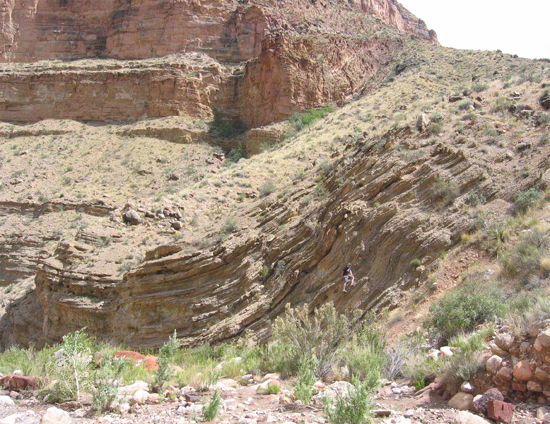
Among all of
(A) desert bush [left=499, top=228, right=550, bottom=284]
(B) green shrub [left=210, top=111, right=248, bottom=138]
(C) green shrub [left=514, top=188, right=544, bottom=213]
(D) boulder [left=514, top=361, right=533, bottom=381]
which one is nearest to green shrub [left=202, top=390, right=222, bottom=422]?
(D) boulder [left=514, top=361, right=533, bottom=381]

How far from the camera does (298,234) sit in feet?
45.0

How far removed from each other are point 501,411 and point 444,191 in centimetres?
666

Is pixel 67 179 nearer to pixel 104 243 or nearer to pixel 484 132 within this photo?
pixel 104 243

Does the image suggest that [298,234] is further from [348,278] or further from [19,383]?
[19,383]

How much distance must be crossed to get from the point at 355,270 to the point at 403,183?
7.61 feet

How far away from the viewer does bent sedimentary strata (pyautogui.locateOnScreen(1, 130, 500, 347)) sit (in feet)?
34.1

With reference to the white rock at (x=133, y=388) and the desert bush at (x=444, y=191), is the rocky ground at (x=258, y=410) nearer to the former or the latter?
the white rock at (x=133, y=388)

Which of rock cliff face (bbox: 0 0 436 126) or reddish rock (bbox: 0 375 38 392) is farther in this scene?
rock cliff face (bbox: 0 0 436 126)

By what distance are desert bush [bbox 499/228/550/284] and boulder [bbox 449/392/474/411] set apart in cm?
273

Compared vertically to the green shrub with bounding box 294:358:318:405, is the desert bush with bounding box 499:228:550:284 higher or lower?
higher

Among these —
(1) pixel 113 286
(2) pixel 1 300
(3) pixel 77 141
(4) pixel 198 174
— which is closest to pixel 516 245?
(1) pixel 113 286

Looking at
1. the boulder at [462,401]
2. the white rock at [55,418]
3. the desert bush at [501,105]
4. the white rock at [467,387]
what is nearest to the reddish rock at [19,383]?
the white rock at [55,418]

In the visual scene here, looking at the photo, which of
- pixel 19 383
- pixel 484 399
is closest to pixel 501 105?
pixel 484 399

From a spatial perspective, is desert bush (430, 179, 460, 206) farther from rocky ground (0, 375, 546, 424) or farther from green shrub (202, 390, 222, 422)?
green shrub (202, 390, 222, 422)
